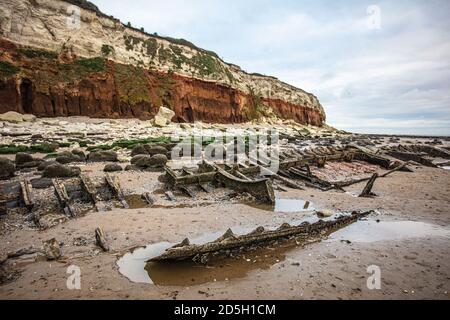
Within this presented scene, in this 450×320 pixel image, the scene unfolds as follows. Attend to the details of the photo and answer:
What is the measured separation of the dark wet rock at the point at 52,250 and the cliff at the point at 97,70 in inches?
1195

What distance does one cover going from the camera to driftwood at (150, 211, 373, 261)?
4804mm

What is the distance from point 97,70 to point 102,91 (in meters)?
2.64

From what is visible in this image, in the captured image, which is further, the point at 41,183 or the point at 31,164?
the point at 31,164

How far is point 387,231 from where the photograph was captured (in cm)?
Result: 695

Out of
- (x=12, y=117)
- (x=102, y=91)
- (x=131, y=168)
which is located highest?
(x=102, y=91)

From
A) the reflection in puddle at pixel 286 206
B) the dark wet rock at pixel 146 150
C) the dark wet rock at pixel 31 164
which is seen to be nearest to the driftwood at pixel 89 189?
the reflection in puddle at pixel 286 206

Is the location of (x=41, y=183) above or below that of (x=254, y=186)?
below

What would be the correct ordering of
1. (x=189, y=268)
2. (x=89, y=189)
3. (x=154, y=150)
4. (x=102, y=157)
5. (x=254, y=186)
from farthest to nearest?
(x=154, y=150) < (x=102, y=157) < (x=254, y=186) < (x=89, y=189) < (x=189, y=268)

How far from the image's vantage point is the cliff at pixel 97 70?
1183 inches

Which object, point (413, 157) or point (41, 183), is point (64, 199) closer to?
point (41, 183)

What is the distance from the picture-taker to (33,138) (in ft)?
68.3

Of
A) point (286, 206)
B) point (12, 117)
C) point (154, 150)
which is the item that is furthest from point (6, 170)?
point (12, 117)

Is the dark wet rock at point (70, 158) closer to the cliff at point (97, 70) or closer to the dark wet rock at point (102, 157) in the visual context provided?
the dark wet rock at point (102, 157)

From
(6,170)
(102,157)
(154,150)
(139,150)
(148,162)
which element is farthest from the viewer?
(154,150)
